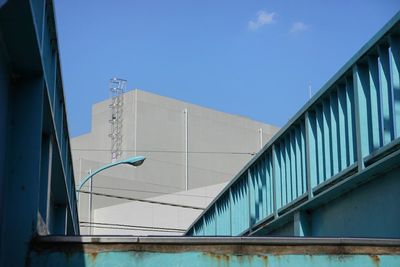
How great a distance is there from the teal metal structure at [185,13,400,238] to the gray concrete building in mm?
37117

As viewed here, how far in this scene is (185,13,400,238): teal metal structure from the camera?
5723 millimetres

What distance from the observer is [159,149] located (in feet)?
167

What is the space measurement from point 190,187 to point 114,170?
718cm

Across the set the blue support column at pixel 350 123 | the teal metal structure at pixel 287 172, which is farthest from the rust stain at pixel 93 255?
the blue support column at pixel 350 123

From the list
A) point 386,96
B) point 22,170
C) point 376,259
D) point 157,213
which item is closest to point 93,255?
point 22,170

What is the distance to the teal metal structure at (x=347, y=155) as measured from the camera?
5.72 meters

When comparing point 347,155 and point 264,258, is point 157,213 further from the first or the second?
point 264,258

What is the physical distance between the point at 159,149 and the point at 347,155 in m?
44.6

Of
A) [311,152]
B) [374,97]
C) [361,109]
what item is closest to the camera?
[374,97]

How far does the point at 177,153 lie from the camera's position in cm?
5212

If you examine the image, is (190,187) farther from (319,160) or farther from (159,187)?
(319,160)

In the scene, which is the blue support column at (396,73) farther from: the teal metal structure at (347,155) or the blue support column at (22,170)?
the blue support column at (22,170)

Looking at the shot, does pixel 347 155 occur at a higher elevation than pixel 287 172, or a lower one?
lower

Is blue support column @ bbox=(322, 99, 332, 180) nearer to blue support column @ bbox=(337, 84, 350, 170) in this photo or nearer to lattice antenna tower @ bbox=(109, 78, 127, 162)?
blue support column @ bbox=(337, 84, 350, 170)
